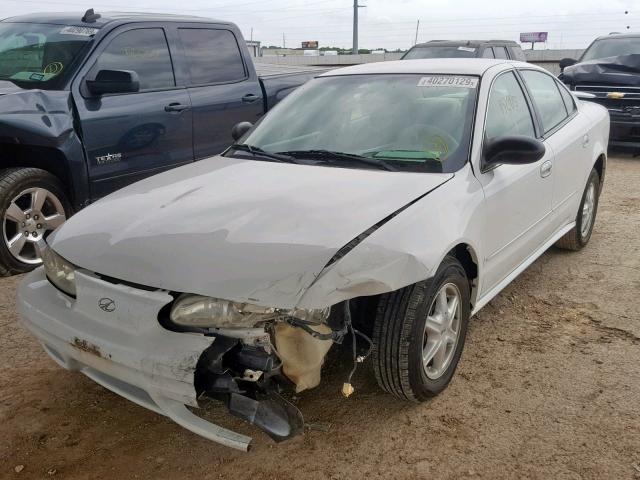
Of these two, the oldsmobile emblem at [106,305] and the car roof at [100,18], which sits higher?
the car roof at [100,18]

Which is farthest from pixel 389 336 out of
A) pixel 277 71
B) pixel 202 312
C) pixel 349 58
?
pixel 349 58

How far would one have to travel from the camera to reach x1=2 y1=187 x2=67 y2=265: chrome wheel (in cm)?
434

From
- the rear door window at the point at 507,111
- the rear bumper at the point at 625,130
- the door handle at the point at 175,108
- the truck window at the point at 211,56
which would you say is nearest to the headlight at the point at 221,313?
the rear door window at the point at 507,111

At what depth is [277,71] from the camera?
22.1 feet

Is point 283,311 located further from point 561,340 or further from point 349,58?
point 349,58

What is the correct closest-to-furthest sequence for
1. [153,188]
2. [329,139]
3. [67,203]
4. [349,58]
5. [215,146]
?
[153,188] < [329,139] < [67,203] < [215,146] < [349,58]

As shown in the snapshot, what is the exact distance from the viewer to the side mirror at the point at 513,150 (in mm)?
3018

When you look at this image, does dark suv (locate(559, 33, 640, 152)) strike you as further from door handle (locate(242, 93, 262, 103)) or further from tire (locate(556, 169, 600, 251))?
→ door handle (locate(242, 93, 262, 103))

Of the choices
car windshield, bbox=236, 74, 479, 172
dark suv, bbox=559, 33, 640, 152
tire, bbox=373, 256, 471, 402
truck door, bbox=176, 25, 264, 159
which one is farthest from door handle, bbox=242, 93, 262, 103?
dark suv, bbox=559, 33, 640, 152

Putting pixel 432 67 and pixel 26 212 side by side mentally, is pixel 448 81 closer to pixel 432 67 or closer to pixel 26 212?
pixel 432 67

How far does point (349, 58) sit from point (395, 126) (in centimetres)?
3821

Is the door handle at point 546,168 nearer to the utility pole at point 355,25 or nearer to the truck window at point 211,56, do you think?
the truck window at point 211,56

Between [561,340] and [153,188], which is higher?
[153,188]

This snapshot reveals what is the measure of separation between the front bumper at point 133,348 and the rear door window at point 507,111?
6.53ft
